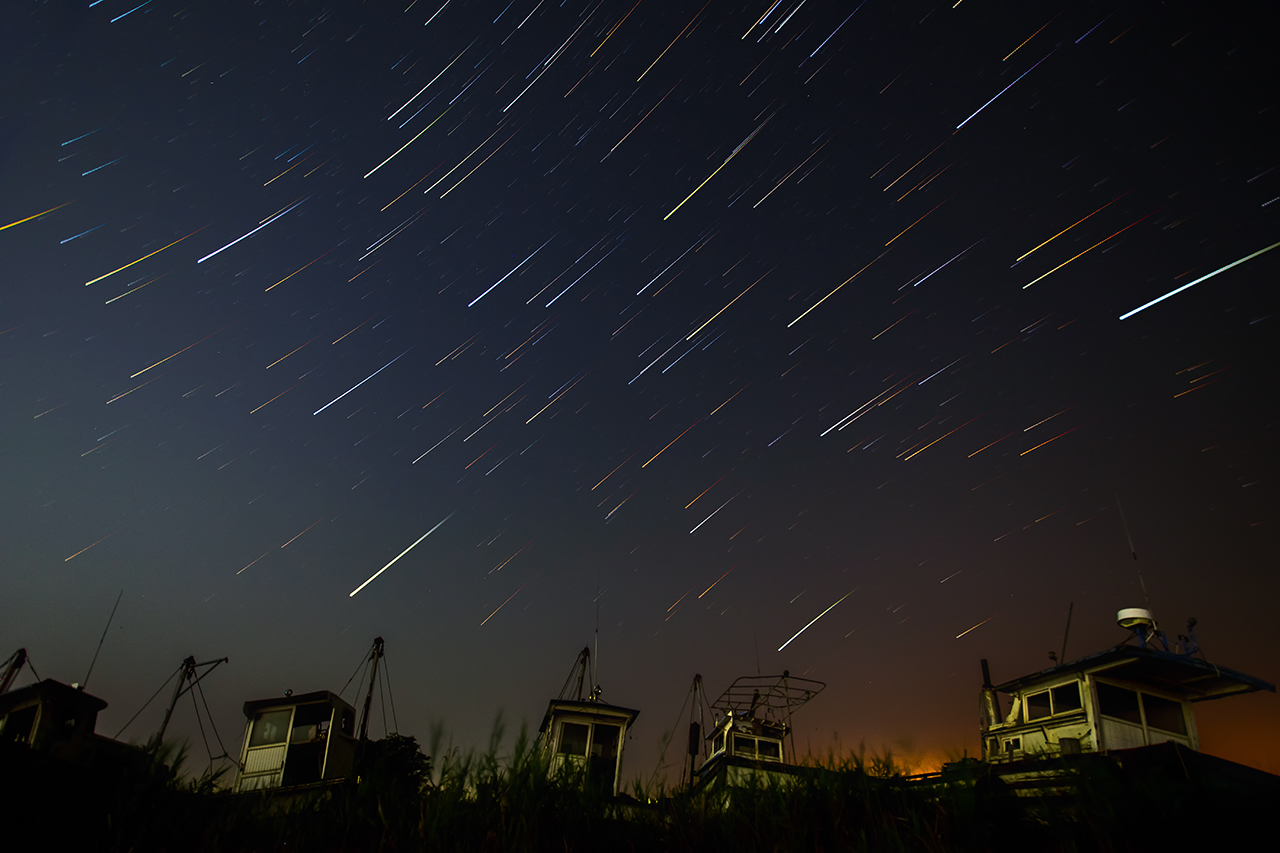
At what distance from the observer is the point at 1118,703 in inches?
559

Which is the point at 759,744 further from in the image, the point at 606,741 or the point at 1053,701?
the point at 1053,701

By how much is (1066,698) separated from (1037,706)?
1072 millimetres

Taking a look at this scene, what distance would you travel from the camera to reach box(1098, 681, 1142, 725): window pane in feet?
46.2

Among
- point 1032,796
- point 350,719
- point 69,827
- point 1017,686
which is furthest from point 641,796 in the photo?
point 350,719

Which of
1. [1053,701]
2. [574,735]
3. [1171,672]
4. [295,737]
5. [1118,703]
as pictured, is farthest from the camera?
[295,737]

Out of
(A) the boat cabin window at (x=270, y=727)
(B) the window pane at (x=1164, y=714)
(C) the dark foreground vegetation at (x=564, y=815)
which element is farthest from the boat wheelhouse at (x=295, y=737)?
(B) the window pane at (x=1164, y=714)

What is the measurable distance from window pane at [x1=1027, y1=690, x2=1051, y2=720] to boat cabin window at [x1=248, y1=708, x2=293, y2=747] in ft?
81.2

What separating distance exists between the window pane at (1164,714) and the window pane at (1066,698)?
3.98ft

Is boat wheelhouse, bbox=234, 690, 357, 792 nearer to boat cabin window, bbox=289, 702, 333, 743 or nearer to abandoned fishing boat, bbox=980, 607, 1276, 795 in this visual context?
boat cabin window, bbox=289, 702, 333, 743

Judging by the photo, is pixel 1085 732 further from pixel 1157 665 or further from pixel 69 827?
pixel 69 827

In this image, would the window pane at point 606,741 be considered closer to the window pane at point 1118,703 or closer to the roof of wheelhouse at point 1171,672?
the roof of wheelhouse at point 1171,672

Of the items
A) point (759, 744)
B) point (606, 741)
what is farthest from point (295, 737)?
point (759, 744)

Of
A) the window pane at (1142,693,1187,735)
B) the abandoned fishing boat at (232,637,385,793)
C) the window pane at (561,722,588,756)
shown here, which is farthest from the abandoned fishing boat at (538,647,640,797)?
the window pane at (1142,693,1187,735)

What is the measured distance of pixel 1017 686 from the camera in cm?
1652
